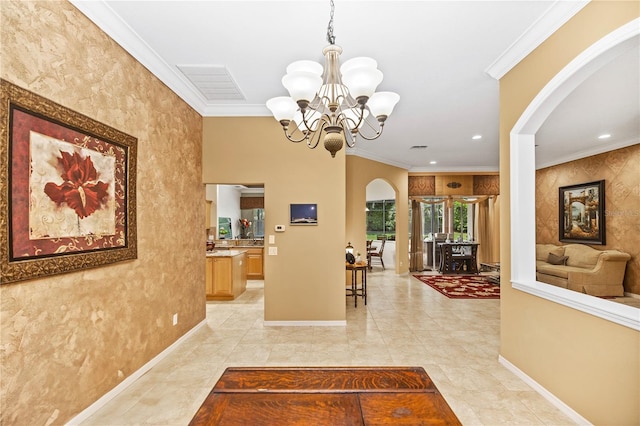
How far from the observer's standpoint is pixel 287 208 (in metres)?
4.31

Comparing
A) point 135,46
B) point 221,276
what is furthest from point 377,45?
point 221,276

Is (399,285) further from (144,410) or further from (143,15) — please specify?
(143,15)

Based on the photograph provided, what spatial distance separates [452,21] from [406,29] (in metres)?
0.36

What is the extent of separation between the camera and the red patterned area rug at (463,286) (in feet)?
20.1

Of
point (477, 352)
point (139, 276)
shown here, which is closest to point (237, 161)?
point (139, 276)

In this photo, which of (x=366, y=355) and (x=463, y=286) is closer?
(x=366, y=355)

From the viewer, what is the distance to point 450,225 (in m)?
9.53

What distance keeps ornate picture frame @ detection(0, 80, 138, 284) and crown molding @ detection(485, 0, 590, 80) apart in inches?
139

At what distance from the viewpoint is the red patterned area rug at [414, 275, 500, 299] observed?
6.14 meters

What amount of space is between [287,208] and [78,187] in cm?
247

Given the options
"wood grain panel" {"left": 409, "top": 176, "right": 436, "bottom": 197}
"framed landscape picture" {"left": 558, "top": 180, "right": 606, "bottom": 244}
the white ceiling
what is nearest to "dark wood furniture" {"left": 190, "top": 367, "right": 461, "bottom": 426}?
the white ceiling

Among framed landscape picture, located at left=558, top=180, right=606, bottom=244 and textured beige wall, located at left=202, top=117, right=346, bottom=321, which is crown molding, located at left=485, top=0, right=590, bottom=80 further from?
framed landscape picture, located at left=558, top=180, right=606, bottom=244

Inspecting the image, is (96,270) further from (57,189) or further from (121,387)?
(121,387)

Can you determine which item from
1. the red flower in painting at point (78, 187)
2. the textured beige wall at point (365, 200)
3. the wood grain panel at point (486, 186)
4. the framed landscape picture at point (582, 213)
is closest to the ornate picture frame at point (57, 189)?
the red flower in painting at point (78, 187)
